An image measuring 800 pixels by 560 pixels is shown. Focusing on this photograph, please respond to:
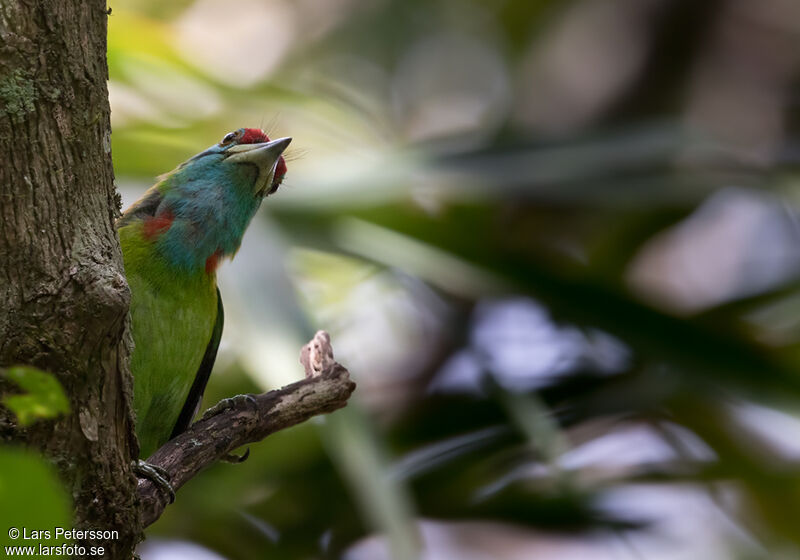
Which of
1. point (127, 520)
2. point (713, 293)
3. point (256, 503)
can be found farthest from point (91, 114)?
point (713, 293)

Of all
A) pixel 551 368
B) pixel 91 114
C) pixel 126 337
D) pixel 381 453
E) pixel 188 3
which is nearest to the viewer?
pixel 91 114

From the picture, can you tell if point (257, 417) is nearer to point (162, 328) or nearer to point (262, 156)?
point (162, 328)

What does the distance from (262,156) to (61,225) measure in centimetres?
158

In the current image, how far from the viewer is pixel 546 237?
18.1ft

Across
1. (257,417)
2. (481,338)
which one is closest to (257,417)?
(257,417)

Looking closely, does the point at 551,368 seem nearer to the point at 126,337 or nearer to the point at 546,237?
the point at 546,237

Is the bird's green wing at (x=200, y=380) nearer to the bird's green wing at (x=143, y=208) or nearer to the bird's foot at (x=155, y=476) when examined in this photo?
the bird's green wing at (x=143, y=208)

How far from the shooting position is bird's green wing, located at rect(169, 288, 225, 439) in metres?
3.29

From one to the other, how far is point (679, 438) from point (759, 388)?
116 cm

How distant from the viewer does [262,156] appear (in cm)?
322

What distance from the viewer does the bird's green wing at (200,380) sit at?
10.8 feet

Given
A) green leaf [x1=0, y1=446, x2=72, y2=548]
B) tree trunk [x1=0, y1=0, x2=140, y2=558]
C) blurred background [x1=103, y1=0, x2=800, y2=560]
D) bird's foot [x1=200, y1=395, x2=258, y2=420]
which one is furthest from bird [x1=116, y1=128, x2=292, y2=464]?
green leaf [x1=0, y1=446, x2=72, y2=548]

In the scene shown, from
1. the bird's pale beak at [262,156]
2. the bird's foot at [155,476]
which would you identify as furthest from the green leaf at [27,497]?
the bird's pale beak at [262,156]

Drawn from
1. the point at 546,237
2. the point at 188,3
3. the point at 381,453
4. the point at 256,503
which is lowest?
the point at 381,453
